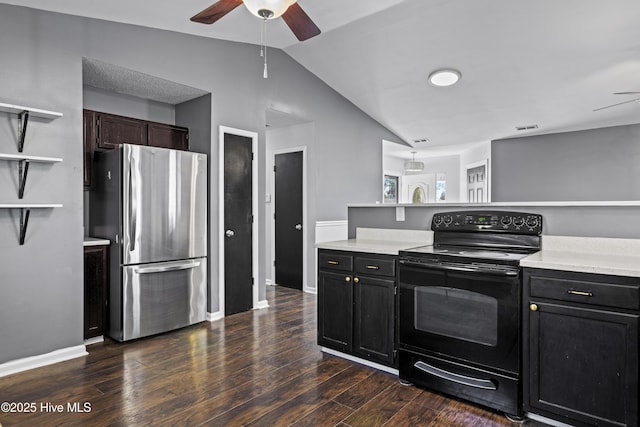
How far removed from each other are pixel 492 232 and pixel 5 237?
3.41m

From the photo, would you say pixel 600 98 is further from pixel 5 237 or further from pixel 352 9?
pixel 5 237

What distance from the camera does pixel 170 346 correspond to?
3.18 metres

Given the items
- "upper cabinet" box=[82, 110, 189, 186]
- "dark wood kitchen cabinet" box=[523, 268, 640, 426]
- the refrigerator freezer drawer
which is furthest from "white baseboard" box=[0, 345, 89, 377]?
"dark wood kitchen cabinet" box=[523, 268, 640, 426]

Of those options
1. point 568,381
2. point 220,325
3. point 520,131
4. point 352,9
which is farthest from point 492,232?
point 520,131

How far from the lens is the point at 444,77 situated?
450 cm

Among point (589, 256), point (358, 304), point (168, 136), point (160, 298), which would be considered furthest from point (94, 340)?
point (589, 256)

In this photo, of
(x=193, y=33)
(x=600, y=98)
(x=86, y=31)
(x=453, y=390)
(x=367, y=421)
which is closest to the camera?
(x=367, y=421)

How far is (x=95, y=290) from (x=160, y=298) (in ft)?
1.78

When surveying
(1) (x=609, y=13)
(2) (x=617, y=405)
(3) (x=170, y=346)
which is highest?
(1) (x=609, y=13)

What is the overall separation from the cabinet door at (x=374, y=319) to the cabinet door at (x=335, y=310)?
6cm

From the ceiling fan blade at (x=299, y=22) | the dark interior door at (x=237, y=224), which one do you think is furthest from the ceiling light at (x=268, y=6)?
the dark interior door at (x=237, y=224)

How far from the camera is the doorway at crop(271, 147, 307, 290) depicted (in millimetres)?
5305

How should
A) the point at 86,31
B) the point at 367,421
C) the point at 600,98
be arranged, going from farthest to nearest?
1. the point at 600,98
2. the point at 86,31
3. the point at 367,421

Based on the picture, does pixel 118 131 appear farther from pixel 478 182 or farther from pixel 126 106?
pixel 478 182
